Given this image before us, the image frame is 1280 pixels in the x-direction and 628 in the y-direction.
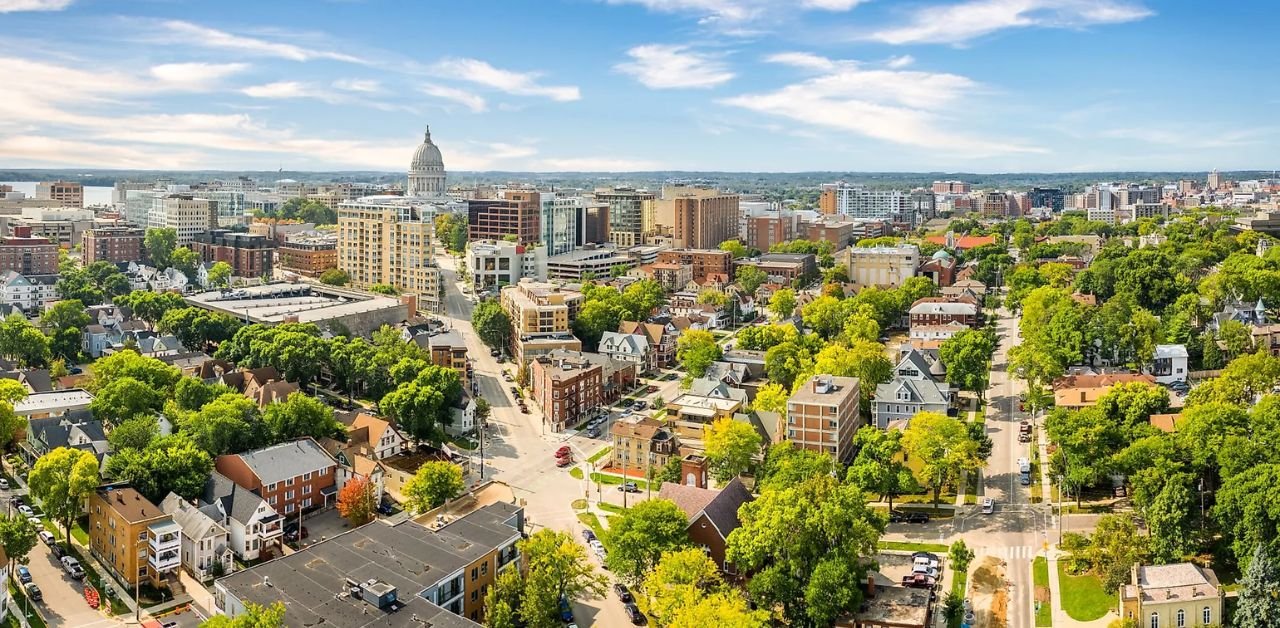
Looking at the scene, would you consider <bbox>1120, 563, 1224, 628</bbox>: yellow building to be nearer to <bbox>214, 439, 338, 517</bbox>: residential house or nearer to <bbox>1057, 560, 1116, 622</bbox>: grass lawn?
<bbox>1057, 560, 1116, 622</bbox>: grass lawn

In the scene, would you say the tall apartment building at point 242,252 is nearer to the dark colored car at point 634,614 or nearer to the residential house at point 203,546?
the residential house at point 203,546

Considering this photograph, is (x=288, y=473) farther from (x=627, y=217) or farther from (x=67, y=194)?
(x=67, y=194)

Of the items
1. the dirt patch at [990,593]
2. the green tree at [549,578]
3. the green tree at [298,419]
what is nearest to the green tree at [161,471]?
the green tree at [298,419]

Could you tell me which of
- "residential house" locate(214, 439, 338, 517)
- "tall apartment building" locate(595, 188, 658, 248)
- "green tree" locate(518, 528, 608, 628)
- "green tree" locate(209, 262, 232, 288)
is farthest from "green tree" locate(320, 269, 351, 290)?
"green tree" locate(518, 528, 608, 628)

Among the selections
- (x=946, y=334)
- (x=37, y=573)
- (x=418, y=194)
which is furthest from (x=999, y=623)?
(x=418, y=194)

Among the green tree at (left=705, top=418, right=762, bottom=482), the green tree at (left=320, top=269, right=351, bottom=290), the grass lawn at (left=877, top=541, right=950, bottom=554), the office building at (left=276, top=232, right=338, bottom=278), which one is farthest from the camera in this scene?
the office building at (left=276, top=232, right=338, bottom=278)
